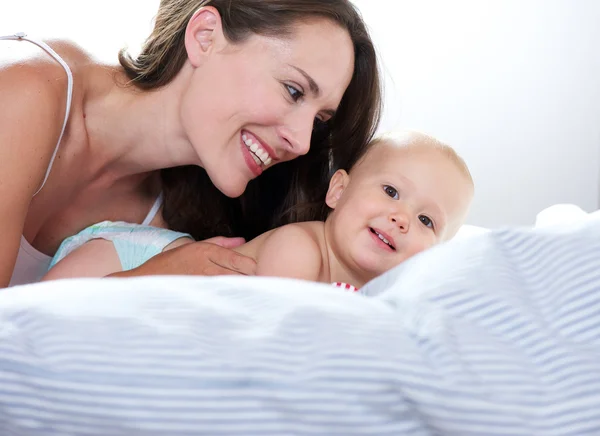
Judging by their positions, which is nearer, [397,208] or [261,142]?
[397,208]

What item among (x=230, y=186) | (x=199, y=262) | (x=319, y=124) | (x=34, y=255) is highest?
(x=319, y=124)

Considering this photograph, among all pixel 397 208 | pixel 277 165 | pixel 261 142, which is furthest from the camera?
pixel 277 165

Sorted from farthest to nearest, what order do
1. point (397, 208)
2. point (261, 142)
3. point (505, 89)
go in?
point (505, 89), point (261, 142), point (397, 208)

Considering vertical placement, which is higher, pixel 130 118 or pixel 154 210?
pixel 130 118

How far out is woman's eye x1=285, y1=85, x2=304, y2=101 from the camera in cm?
148

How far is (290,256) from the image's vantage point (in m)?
1.39

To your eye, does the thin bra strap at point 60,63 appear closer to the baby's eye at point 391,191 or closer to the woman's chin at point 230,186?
the woman's chin at point 230,186

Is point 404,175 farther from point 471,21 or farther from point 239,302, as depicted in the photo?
point 471,21

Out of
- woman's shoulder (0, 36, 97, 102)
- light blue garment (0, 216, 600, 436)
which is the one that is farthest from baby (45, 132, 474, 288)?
light blue garment (0, 216, 600, 436)

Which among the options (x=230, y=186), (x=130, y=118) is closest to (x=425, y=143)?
(x=230, y=186)

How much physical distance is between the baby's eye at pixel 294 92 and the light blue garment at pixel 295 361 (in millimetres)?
794

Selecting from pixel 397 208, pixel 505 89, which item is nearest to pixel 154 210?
pixel 397 208

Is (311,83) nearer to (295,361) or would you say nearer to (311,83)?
(311,83)

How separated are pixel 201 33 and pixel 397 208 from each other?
21.4 inches
